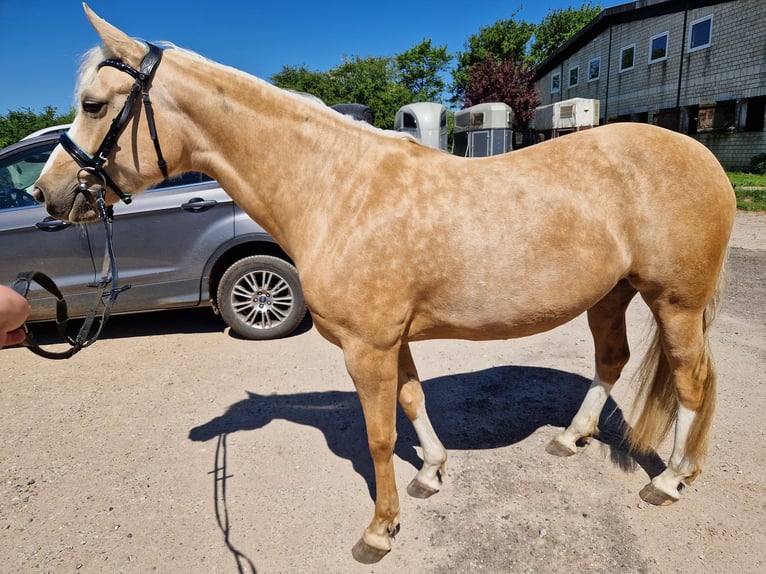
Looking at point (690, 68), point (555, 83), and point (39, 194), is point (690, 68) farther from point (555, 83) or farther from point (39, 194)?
point (39, 194)

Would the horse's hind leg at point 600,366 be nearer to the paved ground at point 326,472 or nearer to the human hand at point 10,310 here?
the paved ground at point 326,472

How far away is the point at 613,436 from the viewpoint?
3064 millimetres

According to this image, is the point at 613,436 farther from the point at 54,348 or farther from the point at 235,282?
the point at 54,348

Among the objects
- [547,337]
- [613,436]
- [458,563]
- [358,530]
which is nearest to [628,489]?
[613,436]

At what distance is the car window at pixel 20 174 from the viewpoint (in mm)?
4418

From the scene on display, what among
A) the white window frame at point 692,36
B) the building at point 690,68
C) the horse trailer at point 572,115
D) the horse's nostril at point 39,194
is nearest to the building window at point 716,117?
the building at point 690,68

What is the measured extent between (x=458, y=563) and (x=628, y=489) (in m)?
1.13

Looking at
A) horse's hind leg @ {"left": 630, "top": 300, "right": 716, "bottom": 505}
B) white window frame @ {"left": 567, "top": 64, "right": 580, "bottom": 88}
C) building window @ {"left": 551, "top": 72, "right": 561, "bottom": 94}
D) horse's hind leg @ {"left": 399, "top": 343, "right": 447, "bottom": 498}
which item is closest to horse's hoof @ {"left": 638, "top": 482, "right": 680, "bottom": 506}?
horse's hind leg @ {"left": 630, "top": 300, "right": 716, "bottom": 505}

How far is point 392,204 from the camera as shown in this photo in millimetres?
2016

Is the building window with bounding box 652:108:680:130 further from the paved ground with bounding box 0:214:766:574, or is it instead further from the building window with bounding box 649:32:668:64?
the paved ground with bounding box 0:214:766:574

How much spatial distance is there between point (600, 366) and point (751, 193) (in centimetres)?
1238

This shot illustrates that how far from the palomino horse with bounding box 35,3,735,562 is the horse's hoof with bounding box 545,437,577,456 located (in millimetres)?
1069

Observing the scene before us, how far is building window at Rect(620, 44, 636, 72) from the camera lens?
23.0m

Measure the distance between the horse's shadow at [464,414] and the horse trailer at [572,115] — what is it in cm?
1825
